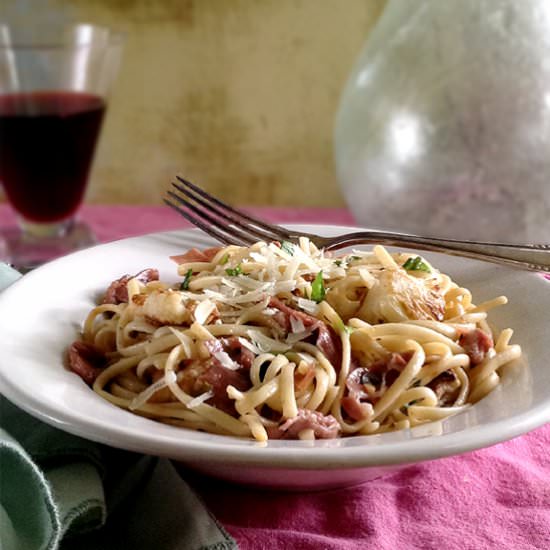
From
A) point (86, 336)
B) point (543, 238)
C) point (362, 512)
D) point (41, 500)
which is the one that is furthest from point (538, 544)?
point (543, 238)

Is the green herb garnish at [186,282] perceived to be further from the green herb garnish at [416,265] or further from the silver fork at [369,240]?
the green herb garnish at [416,265]

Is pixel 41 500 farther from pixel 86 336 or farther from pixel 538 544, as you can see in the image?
pixel 538 544

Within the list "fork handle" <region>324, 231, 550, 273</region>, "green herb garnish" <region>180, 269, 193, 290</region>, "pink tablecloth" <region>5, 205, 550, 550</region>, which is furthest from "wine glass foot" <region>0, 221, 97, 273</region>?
"pink tablecloth" <region>5, 205, 550, 550</region>

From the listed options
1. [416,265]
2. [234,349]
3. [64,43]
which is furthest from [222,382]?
[64,43]

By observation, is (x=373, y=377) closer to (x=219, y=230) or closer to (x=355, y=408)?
(x=355, y=408)

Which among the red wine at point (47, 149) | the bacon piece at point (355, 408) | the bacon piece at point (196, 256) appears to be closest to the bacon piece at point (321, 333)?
the bacon piece at point (355, 408)

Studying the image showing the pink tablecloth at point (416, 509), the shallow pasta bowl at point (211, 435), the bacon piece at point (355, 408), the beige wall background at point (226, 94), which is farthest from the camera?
the beige wall background at point (226, 94)
